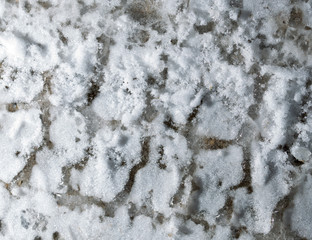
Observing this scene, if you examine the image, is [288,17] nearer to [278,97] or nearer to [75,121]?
Result: [278,97]

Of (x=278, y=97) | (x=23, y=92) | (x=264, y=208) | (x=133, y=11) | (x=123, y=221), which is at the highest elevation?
(x=133, y=11)

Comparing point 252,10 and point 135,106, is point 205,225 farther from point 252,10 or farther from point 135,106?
point 252,10

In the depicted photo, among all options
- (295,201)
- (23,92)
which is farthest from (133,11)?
(295,201)

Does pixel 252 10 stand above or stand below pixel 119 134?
above

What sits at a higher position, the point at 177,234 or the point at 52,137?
the point at 52,137

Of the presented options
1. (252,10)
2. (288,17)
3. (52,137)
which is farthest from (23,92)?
(288,17)
